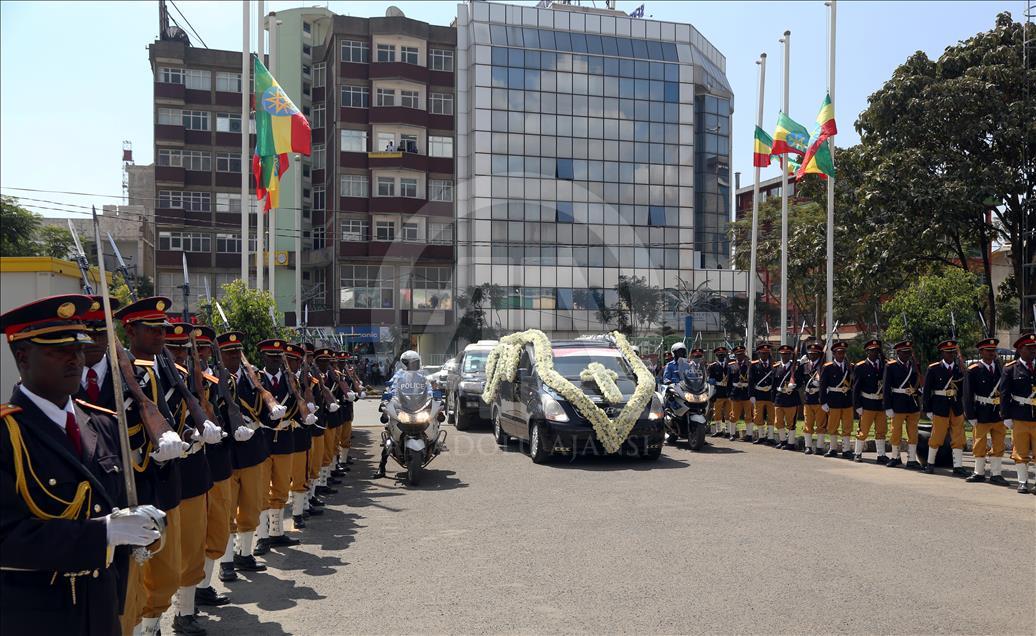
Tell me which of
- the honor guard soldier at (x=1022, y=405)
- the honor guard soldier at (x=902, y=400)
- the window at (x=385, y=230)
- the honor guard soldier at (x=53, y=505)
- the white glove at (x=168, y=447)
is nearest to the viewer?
the honor guard soldier at (x=53, y=505)

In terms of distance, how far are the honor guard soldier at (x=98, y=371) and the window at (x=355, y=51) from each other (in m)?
52.5

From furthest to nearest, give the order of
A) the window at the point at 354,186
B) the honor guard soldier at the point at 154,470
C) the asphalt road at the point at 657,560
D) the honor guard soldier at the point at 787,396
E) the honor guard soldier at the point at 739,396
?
1. the window at the point at 354,186
2. the honor guard soldier at the point at 739,396
3. the honor guard soldier at the point at 787,396
4. the asphalt road at the point at 657,560
5. the honor guard soldier at the point at 154,470

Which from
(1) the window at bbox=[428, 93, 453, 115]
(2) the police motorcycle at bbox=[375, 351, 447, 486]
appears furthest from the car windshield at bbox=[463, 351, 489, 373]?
(1) the window at bbox=[428, 93, 453, 115]

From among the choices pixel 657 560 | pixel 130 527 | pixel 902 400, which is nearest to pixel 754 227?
pixel 902 400

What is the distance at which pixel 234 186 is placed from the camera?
57.9m

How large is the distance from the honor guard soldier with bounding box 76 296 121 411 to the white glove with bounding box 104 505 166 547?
1566 mm

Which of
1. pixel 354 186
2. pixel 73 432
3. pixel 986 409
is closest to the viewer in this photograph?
pixel 73 432

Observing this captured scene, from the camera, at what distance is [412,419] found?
12.7 metres

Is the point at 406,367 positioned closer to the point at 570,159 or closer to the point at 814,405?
the point at 814,405

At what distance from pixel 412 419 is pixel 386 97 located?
45708mm

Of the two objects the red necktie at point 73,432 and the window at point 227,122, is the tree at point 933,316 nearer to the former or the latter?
the red necktie at point 73,432

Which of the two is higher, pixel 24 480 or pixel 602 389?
pixel 24 480

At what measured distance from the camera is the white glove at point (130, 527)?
350 cm

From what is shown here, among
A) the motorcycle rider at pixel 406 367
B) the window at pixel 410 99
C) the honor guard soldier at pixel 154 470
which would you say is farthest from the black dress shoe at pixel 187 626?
the window at pixel 410 99
